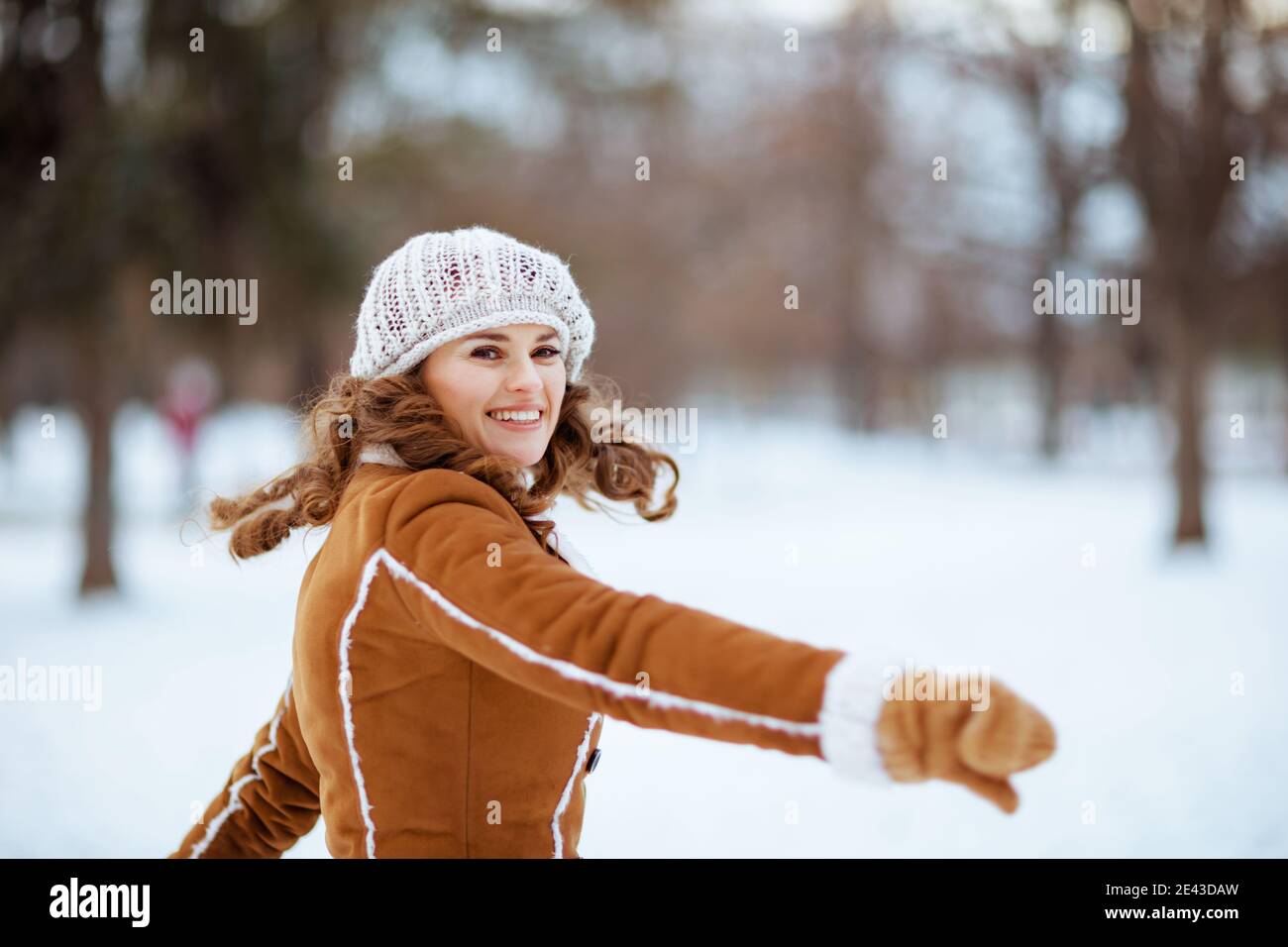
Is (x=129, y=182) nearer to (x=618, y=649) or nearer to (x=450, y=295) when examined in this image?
(x=450, y=295)

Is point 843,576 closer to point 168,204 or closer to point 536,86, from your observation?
point 168,204

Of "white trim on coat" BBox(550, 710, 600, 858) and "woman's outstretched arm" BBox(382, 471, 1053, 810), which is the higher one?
"woman's outstretched arm" BBox(382, 471, 1053, 810)

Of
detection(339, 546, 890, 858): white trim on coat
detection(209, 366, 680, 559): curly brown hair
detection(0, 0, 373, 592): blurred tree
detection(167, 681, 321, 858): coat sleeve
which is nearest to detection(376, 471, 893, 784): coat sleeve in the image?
detection(339, 546, 890, 858): white trim on coat

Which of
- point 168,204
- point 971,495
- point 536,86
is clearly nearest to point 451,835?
point 168,204

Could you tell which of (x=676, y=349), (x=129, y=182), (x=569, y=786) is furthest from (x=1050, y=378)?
(x=569, y=786)

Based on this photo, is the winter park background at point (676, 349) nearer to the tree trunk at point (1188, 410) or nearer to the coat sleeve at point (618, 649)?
the tree trunk at point (1188, 410)

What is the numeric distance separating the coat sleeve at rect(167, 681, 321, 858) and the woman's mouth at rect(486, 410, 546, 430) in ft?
1.85

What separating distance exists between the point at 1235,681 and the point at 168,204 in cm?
750

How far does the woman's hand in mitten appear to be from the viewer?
1.01 m

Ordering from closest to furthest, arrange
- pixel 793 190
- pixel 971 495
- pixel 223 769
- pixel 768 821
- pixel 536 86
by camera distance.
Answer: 1. pixel 768 821
2. pixel 223 769
3. pixel 536 86
4. pixel 971 495
5. pixel 793 190

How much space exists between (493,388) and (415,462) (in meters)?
0.17

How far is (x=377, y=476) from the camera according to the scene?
1.48m

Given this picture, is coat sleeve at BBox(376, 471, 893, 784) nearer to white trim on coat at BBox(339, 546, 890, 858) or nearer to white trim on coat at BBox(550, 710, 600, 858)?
white trim on coat at BBox(339, 546, 890, 858)
